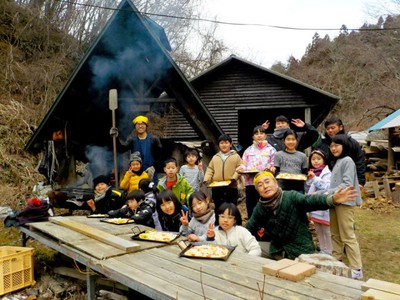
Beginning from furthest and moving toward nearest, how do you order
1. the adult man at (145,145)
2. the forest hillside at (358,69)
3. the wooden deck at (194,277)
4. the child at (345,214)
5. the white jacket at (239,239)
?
the forest hillside at (358,69) < the adult man at (145,145) < the child at (345,214) < the white jacket at (239,239) < the wooden deck at (194,277)

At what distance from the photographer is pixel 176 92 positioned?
634cm

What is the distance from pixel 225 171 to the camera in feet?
17.0

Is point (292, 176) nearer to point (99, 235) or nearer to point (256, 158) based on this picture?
point (256, 158)

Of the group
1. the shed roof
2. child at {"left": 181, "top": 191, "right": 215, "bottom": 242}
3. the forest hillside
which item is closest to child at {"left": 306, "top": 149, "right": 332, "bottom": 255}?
child at {"left": 181, "top": 191, "right": 215, "bottom": 242}

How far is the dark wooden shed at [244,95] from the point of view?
38.9 ft

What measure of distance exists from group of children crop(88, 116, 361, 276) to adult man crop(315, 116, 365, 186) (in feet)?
0.67

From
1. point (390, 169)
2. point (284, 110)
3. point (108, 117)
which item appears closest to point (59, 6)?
point (108, 117)

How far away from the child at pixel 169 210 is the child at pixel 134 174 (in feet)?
4.35

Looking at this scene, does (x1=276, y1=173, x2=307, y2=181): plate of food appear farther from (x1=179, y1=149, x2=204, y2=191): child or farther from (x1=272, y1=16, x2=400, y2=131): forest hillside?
(x1=272, y1=16, x2=400, y2=131): forest hillside

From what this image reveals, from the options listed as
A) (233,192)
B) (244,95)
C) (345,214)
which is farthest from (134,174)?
(244,95)

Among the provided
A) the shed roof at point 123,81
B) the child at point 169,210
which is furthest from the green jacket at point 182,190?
the shed roof at point 123,81

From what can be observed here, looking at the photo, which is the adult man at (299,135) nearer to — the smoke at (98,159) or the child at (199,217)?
the child at (199,217)

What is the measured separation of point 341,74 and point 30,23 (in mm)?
26904

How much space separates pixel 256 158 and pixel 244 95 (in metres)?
7.76
